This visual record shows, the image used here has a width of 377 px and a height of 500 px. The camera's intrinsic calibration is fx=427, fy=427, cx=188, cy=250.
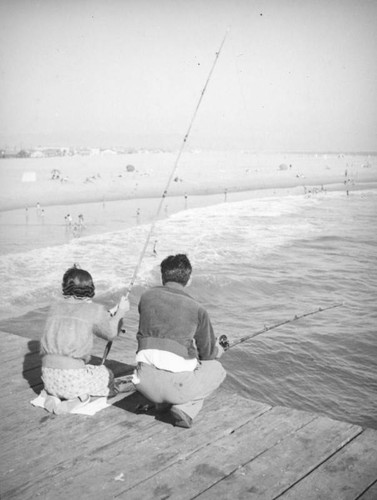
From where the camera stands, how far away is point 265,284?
36.0 feet

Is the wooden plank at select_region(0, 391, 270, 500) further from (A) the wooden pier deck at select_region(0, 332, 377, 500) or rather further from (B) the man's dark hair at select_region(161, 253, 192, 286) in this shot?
(B) the man's dark hair at select_region(161, 253, 192, 286)

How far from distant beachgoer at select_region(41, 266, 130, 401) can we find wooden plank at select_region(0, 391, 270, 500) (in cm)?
40

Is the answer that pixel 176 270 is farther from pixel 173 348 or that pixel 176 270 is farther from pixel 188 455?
pixel 188 455

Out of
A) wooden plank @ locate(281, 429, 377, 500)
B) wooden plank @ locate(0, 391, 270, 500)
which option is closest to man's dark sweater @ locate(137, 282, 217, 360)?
wooden plank @ locate(0, 391, 270, 500)

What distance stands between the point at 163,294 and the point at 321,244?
14.4 meters

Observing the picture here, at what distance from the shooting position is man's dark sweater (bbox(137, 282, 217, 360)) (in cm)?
304

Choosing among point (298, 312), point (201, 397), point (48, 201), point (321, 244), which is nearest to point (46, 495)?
point (201, 397)

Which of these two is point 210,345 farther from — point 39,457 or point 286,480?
point 39,457

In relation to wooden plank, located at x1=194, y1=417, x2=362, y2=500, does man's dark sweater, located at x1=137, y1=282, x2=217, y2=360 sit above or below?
above

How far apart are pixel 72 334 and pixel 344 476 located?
202cm

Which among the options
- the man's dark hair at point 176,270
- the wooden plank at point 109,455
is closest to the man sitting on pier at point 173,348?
the man's dark hair at point 176,270

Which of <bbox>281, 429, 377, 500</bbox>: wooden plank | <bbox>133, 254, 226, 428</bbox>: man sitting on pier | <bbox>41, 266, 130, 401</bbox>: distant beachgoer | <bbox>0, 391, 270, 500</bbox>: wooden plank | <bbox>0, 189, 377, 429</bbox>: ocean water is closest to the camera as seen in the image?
<bbox>281, 429, 377, 500</bbox>: wooden plank

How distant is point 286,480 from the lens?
2473mm

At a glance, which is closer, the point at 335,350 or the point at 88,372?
the point at 88,372
